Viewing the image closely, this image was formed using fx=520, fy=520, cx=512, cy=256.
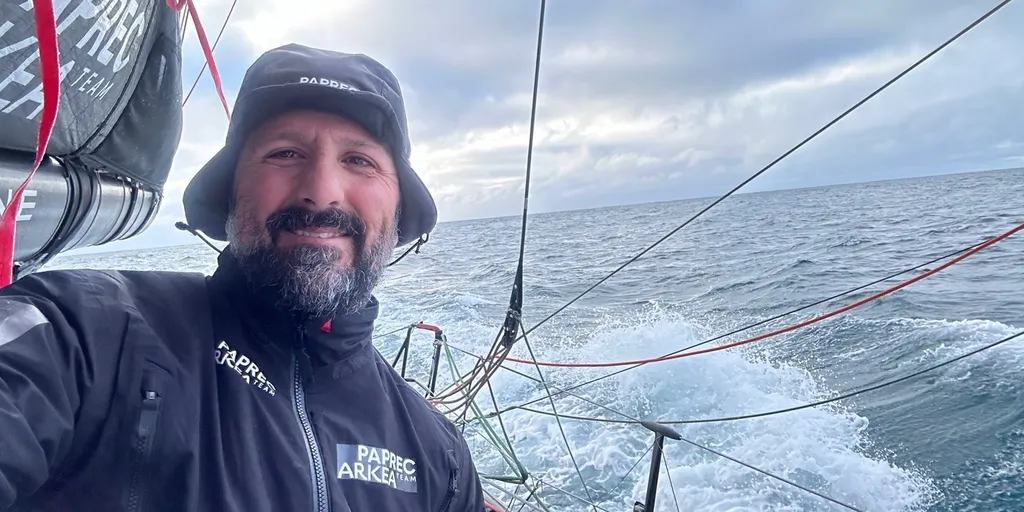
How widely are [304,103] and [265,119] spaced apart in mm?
91

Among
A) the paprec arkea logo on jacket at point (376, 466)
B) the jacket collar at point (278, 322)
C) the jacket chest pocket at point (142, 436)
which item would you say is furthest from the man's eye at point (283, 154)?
the paprec arkea logo on jacket at point (376, 466)

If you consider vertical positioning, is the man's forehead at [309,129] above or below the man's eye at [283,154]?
above

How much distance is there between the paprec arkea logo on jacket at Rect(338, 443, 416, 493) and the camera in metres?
1.00

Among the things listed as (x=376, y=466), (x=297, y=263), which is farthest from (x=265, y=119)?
(x=376, y=466)

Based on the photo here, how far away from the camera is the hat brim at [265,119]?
1105 mm

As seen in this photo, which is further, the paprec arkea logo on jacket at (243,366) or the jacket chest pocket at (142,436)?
the paprec arkea logo on jacket at (243,366)

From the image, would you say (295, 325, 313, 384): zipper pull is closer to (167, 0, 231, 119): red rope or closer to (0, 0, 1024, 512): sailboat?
(0, 0, 1024, 512): sailboat

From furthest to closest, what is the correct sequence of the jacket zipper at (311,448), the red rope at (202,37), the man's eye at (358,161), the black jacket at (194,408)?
the red rope at (202,37)
the man's eye at (358,161)
the jacket zipper at (311,448)
the black jacket at (194,408)

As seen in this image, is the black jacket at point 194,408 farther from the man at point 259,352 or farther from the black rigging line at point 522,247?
the black rigging line at point 522,247

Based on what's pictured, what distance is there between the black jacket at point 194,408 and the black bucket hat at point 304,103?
24 cm

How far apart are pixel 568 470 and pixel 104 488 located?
4271mm

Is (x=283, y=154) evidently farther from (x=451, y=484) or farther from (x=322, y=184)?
(x=451, y=484)

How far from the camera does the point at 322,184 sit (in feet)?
3.45

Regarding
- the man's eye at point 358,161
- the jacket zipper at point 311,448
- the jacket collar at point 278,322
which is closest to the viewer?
the jacket zipper at point 311,448
